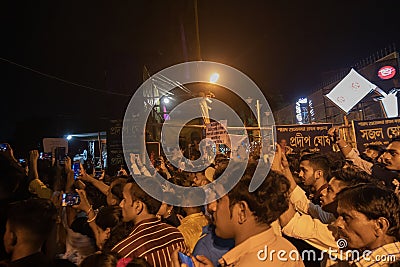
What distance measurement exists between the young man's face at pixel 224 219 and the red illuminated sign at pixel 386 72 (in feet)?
44.6

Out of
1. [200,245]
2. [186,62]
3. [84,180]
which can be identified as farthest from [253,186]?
[186,62]

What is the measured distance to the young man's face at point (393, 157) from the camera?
423 cm

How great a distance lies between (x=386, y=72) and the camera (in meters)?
13.4

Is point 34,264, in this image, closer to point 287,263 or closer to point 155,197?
point 155,197

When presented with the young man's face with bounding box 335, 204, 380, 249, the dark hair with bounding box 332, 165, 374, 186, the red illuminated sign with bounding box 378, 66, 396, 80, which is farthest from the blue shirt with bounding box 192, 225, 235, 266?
the red illuminated sign with bounding box 378, 66, 396, 80

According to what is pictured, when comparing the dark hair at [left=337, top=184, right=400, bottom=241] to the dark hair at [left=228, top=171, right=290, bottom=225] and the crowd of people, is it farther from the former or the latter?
the dark hair at [left=228, top=171, right=290, bottom=225]

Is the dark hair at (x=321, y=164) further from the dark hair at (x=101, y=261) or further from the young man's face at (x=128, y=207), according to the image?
the dark hair at (x=101, y=261)

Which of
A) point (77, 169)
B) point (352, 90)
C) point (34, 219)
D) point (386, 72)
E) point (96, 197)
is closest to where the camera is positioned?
point (34, 219)

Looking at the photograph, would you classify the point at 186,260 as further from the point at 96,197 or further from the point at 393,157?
the point at 393,157

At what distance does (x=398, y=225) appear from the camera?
1910mm

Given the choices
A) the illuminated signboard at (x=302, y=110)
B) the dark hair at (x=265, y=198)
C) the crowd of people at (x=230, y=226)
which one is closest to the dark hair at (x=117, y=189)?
the crowd of people at (x=230, y=226)

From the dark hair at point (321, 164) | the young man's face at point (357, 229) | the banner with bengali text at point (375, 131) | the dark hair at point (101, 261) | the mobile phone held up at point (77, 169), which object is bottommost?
the dark hair at point (101, 261)

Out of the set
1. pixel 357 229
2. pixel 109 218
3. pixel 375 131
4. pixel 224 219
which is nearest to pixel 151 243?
pixel 224 219

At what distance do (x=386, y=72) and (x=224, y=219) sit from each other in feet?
45.3
